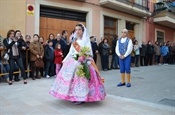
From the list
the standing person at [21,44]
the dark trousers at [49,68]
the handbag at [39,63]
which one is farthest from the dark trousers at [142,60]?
the standing person at [21,44]

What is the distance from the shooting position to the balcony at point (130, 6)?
41.9 ft

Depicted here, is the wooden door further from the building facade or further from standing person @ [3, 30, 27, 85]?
standing person @ [3, 30, 27, 85]

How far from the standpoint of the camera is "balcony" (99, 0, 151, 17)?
12.8 metres

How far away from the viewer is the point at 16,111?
14.8 ft

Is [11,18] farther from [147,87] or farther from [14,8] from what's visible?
[147,87]

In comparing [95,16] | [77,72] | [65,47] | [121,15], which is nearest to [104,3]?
[95,16]

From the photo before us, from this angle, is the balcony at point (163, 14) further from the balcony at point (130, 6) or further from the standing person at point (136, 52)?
the standing person at point (136, 52)

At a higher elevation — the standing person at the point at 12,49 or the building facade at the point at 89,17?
the building facade at the point at 89,17

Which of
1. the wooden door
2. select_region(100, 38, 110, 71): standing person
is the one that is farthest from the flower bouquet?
select_region(100, 38, 110, 71): standing person

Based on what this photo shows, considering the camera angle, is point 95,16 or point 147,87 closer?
point 147,87

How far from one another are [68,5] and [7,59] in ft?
15.3

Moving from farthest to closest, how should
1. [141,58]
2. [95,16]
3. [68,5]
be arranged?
[141,58], [95,16], [68,5]

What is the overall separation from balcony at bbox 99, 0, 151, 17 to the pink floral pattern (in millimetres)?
8226

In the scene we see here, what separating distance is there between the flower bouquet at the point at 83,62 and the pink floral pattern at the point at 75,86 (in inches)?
4.2
